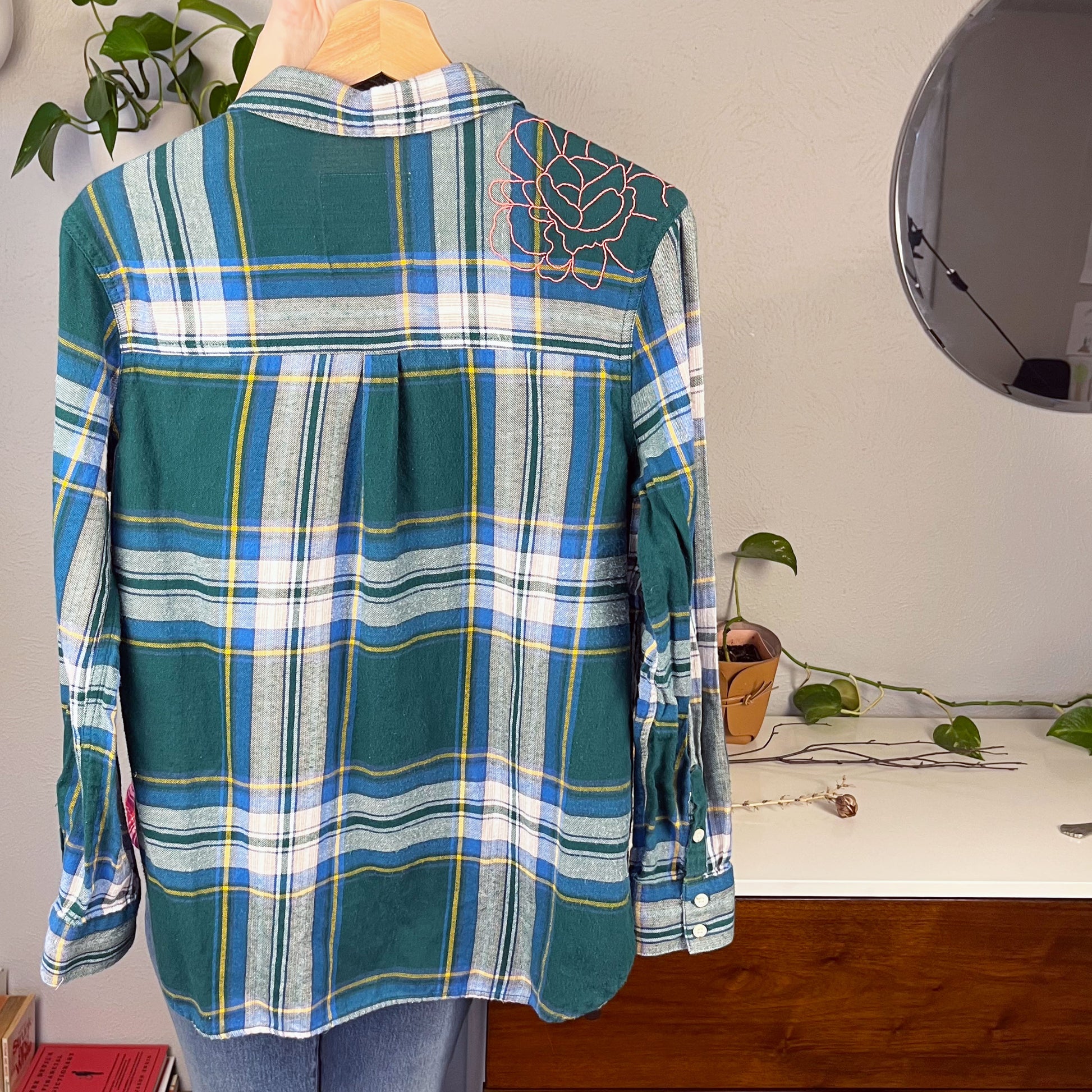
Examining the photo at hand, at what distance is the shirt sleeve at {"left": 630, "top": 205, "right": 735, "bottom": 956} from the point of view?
73 cm

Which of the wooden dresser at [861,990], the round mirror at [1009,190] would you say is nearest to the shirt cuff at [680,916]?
the wooden dresser at [861,990]

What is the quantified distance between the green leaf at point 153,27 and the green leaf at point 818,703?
1.16 metres

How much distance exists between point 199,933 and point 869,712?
102 cm

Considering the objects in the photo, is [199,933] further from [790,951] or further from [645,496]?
[790,951]

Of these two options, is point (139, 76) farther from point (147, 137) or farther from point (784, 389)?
point (784, 389)

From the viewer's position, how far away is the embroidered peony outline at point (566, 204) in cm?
71

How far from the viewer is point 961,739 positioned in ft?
Result: 4.29

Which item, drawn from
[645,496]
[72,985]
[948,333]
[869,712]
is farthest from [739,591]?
[72,985]

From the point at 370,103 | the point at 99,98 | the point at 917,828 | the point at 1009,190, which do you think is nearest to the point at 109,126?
the point at 99,98

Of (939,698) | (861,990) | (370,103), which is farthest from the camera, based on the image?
(939,698)

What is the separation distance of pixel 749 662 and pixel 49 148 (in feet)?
3.37

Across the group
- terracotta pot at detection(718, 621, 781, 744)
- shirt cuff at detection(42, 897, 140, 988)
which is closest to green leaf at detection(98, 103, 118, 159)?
shirt cuff at detection(42, 897, 140, 988)

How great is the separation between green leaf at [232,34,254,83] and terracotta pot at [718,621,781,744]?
89cm

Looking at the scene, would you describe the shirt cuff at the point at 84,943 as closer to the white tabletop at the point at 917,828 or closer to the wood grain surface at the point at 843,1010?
the wood grain surface at the point at 843,1010
